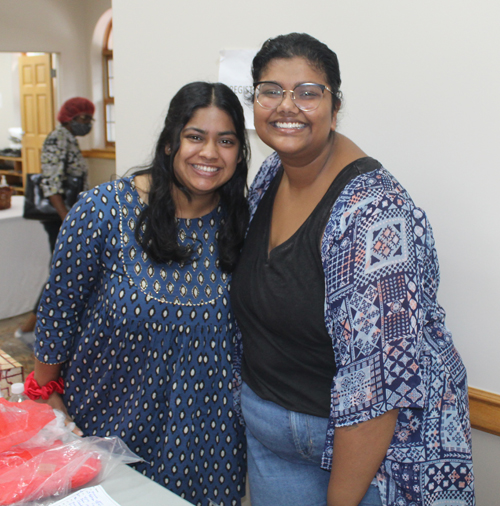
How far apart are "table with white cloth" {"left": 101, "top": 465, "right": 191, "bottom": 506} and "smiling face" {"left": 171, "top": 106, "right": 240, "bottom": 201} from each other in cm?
69

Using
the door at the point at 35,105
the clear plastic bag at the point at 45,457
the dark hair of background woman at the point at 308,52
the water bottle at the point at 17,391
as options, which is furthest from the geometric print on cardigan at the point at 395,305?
the door at the point at 35,105

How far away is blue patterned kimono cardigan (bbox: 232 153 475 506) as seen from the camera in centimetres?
92

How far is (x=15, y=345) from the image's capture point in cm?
385

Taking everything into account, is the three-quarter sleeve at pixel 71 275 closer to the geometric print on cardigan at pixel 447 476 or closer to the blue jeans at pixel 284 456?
the blue jeans at pixel 284 456

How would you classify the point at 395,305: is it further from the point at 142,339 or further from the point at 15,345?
the point at 15,345

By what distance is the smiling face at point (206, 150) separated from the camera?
1.28 m

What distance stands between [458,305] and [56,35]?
694 centimetres

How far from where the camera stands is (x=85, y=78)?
7.14m

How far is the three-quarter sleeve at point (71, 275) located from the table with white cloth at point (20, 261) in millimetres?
3158

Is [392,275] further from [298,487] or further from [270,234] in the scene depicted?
[298,487]

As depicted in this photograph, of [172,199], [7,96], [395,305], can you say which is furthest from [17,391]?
[7,96]

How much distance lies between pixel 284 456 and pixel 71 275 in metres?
0.70

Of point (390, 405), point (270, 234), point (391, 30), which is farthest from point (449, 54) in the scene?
point (390, 405)

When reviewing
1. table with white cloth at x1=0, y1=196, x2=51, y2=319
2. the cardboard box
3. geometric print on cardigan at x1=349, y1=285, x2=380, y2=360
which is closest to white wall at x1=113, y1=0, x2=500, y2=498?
geometric print on cardigan at x1=349, y1=285, x2=380, y2=360
